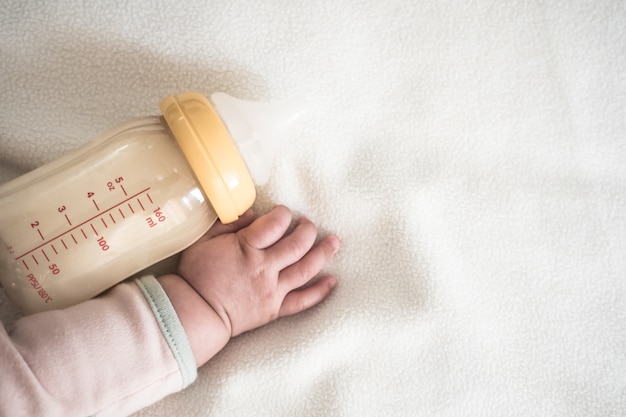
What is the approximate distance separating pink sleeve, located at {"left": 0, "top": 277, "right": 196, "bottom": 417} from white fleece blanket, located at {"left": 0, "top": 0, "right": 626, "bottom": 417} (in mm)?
129

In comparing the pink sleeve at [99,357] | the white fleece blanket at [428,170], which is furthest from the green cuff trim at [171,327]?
the white fleece blanket at [428,170]

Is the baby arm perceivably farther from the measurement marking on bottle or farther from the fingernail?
the measurement marking on bottle

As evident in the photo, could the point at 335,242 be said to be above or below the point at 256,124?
below

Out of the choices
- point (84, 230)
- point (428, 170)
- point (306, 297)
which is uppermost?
point (84, 230)

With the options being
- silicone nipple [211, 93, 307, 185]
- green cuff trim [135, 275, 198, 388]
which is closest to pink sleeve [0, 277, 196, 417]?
green cuff trim [135, 275, 198, 388]

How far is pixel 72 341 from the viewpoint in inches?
27.2

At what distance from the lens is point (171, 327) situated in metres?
0.75

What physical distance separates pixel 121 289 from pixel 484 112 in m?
0.66

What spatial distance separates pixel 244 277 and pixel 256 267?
25mm

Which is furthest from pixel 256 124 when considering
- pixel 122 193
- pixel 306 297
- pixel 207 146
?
pixel 306 297

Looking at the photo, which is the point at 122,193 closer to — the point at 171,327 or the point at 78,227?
the point at 78,227

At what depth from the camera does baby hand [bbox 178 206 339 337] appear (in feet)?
2.67

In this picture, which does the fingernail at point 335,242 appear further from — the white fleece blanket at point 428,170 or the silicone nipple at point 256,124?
the silicone nipple at point 256,124

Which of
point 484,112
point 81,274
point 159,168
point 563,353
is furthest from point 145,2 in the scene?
point 563,353
